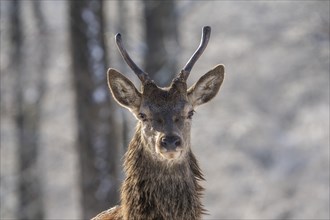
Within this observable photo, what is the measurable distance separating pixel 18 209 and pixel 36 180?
0.72m

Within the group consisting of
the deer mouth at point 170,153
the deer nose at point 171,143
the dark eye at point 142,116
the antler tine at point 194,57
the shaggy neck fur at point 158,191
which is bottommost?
the shaggy neck fur at point 158,191

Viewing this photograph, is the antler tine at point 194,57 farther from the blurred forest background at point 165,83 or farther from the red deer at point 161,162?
the blurred forest background at point 165,83

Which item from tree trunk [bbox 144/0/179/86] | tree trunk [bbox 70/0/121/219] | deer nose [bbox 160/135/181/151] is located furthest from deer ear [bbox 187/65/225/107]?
tree trunk [bbox 144/0/179/86]

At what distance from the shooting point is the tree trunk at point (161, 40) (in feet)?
57.9

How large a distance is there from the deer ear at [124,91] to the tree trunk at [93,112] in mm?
5509

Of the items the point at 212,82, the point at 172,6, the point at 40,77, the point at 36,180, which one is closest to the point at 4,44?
the point at 40,77

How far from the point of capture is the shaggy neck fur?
9.27 meters

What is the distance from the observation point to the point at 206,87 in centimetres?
1018

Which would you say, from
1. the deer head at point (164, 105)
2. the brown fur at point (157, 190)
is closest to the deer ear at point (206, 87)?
the deer head at point (164, 105)

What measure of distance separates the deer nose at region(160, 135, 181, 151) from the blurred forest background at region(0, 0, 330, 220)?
6.39 m

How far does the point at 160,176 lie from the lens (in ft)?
30.7

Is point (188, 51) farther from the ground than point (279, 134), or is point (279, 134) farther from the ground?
point (188, 51)

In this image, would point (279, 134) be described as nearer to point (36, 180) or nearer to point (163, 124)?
point (36, 180)

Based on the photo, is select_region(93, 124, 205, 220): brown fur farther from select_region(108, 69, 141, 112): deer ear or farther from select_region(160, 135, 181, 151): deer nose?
select_region(108, 69, 141, 112): deer ear
